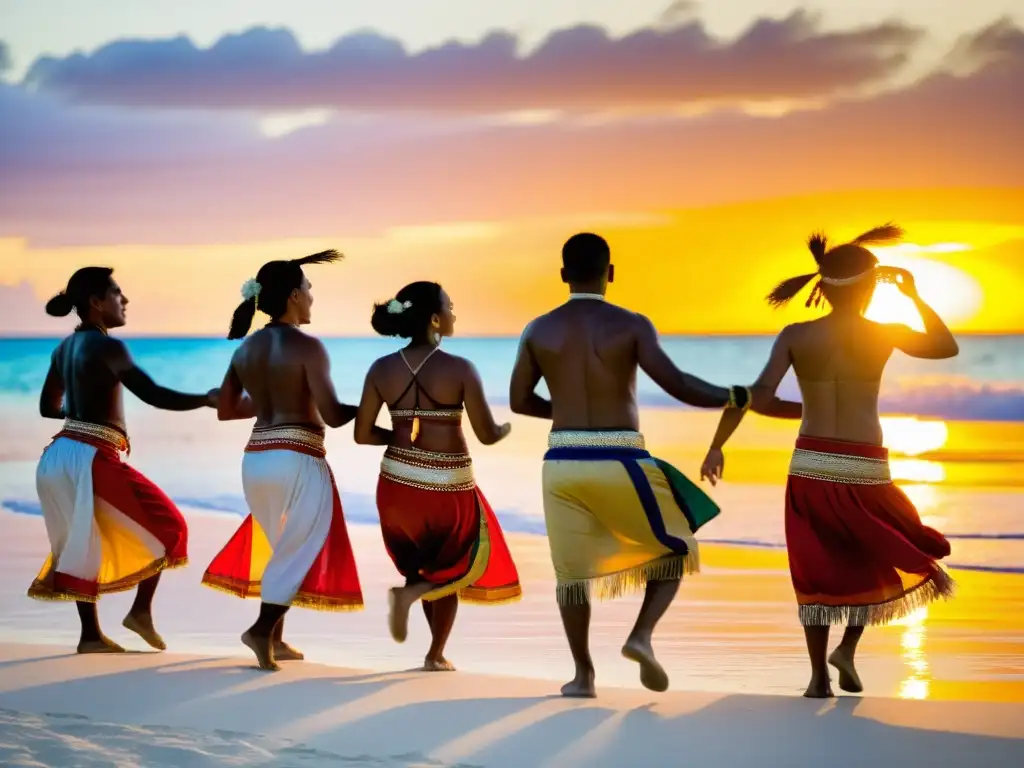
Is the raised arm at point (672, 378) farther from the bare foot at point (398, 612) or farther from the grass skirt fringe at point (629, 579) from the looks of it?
the bare foot at point (398, 612)

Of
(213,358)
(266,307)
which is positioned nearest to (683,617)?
(266,307)

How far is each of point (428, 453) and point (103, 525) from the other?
1.62 meters

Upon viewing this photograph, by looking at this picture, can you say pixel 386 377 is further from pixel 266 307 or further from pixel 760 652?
pixel 760 652

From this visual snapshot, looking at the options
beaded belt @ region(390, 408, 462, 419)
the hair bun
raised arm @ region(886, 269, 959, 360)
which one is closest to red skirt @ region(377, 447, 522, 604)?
beaded belt @ region(390, 408, 462, 419)

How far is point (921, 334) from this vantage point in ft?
20.2

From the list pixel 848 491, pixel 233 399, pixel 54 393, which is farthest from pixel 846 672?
pixel 54 393

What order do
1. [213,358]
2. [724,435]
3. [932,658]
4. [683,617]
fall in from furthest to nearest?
[213,358]
[683,617]
[932,658]
[724,435]

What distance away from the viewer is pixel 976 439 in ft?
65.8

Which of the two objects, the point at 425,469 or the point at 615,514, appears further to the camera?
the point at 425,469

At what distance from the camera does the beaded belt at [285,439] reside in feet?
22.2

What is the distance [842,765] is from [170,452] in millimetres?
16120

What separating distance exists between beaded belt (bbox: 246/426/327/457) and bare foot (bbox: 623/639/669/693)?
1.73 meters

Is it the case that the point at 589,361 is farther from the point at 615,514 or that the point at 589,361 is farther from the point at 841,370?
the point at 841,370

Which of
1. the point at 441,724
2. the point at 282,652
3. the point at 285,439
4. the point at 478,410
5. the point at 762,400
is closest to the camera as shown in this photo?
the point at 441,724
